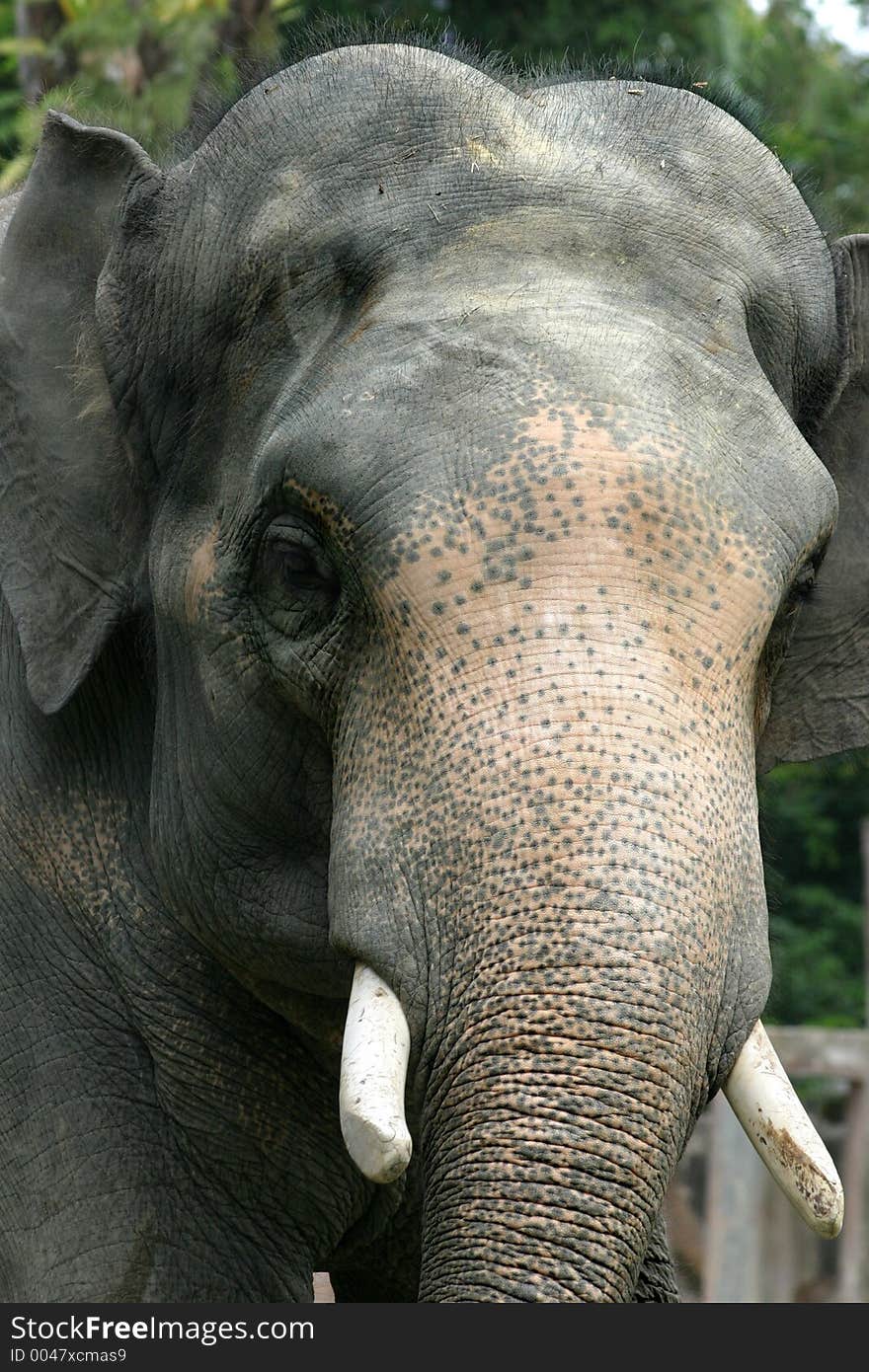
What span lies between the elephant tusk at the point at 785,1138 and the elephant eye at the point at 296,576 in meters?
0.80

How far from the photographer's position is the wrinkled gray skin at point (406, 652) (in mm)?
2426

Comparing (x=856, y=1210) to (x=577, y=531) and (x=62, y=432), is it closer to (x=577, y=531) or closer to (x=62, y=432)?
(x=62, y=432)

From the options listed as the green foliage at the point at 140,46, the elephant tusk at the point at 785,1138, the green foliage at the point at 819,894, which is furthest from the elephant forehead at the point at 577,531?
the green foliage at the point at 819,894

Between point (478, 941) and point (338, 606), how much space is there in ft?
1.88

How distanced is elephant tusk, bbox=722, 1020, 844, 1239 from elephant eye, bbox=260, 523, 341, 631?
80 centimetres

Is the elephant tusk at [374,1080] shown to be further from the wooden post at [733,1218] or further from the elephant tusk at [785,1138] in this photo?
the wooden post at [733,1218]

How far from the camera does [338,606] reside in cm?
283

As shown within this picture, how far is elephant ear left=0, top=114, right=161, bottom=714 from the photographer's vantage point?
3.32 meters

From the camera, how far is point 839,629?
3.61 meters

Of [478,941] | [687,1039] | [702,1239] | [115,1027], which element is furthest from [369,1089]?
[702,1239]

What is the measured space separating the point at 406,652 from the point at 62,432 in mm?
929

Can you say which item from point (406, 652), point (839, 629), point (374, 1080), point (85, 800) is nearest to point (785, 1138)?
point (374, 1080)

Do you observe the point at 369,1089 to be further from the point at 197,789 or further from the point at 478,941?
the point at 197,789

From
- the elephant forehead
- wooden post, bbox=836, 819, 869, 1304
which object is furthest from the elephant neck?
wooden post, bbox=836, 819, 869, 1304
